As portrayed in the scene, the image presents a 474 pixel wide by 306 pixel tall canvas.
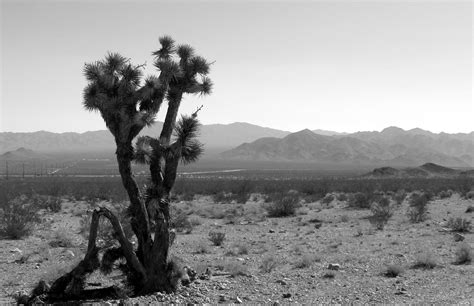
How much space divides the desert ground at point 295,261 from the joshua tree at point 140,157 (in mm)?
794

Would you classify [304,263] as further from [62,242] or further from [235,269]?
[62,242]

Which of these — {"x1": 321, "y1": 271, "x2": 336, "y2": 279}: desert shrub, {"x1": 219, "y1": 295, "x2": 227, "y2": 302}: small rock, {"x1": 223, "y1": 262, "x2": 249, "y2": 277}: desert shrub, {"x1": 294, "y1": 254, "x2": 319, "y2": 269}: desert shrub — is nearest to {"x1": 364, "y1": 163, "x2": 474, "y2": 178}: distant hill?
{"x1": 294, "y1": 254, "x2": 319, "y2": 269}: desert shrub

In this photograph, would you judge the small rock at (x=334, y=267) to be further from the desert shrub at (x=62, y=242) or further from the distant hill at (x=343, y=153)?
the distant hill at (x=343, y=153)

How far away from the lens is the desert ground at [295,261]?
10.6 m

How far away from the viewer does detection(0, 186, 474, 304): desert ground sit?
1057 centimetres

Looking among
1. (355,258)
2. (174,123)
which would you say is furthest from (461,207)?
(174,123)

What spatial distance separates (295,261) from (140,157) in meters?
6.40

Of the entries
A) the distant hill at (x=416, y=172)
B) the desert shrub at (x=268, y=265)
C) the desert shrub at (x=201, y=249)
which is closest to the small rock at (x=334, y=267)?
the desert shrub at (x=268, y=265)

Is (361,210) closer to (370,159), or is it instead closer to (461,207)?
(461,207)

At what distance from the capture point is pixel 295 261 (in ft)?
46.2

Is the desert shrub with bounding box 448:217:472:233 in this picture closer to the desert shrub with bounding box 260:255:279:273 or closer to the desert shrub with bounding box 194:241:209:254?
the desert shrub with bounding box 260:255:279:273

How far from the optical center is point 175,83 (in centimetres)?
1088

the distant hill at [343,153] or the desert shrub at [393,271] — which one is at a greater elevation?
the distant hill at [343,153]

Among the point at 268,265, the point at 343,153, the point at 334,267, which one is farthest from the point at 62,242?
the point at 343,153
